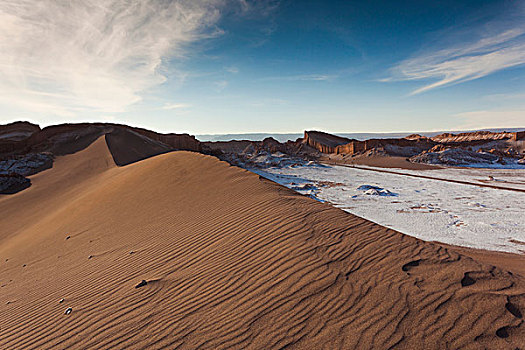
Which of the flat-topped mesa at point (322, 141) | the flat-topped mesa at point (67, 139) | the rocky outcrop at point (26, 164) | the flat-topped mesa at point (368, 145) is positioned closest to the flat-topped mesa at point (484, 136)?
the flat-topped mesa at point (368, 145)

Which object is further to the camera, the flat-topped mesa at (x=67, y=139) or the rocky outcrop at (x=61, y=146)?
the flat-topped mesa at (x=67, y=139)

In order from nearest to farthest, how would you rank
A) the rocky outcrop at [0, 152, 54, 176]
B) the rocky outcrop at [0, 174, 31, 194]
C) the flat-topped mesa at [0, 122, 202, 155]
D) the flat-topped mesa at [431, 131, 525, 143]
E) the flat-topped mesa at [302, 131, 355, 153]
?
the rocky outcrop at [0, 174, 31, 194] < the rocky outcrop at [0, 152, 54, 176] < the flat-topped mesa at [0, 122, 202, 155] < the flat-topped mesa at [431, 131, 525, 143] < the flat-topped mesa at [302, 131, 355, 153]

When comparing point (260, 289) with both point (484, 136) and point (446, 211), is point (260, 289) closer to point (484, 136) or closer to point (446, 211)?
point (446, 211)

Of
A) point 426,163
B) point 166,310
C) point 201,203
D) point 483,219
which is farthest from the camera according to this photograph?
point 426,163

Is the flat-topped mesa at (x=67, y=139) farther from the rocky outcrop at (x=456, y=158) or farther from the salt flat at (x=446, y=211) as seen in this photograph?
the rocky outcrop at (x=456, y=158)

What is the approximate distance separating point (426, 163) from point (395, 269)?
3533 cm

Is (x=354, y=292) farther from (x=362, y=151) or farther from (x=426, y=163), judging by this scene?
(x=362, y=151)

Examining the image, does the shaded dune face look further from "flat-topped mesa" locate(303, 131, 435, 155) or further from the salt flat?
"flat-topped mesa" locate(303, 131, 435, 155)

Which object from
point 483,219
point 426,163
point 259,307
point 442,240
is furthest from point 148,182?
point 426,163

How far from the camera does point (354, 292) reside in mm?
2658

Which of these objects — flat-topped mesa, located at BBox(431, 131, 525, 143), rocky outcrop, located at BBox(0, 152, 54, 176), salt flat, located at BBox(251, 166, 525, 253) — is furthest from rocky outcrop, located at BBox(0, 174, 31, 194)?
flat-topped mesa, located at BBox(431, 131, 525, 143)

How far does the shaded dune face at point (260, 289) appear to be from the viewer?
2299 mm

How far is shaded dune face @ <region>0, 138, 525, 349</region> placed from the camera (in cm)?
230

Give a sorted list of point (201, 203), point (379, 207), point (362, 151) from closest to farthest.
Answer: point (201, 203) → point (379, 207) → point (362, 151)
